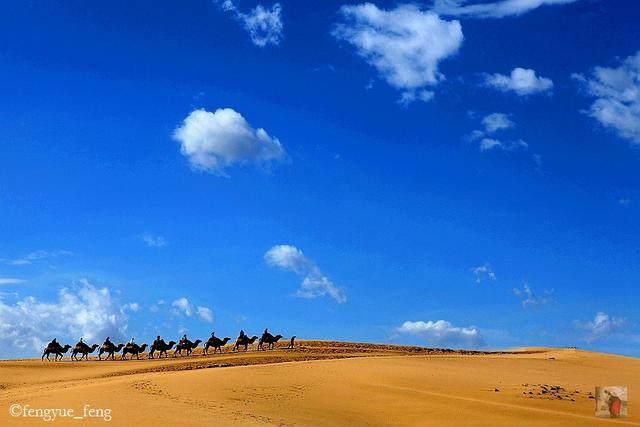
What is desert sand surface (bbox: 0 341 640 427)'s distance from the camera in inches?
900

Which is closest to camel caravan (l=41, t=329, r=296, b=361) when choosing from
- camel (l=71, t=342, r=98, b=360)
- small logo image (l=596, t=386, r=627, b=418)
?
camel (l=71, t=342, r=98, b=360)

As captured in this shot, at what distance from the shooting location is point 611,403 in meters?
30.0

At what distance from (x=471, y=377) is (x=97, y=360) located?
26.6 metres

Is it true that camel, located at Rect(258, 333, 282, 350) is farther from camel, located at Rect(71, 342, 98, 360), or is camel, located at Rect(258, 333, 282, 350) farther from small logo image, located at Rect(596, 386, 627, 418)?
small logo image, located at Rect(596, 386, 627, 418)

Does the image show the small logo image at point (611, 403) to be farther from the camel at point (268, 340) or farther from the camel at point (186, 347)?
the camel at point (186, 347)

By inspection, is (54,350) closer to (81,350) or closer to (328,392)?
(81,350)

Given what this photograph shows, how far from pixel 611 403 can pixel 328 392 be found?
11726 millimetres

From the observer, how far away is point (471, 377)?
35.2 meters

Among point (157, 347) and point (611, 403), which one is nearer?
point (611, 403)

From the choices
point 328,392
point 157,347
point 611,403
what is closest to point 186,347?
point 157,347

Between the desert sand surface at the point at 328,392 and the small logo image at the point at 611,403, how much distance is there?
0.43m

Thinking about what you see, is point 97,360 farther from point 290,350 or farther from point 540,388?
point 540,388

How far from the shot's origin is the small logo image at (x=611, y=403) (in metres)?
28.7

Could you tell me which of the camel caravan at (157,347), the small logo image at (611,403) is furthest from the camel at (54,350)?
the small logo image at (611,403)
